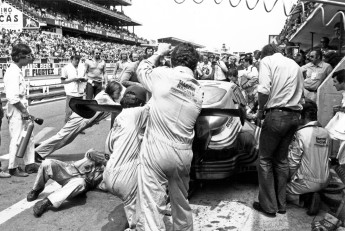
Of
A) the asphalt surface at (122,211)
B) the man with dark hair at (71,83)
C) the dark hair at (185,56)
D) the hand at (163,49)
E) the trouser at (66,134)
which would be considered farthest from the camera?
the man with dark hair at (71,83)

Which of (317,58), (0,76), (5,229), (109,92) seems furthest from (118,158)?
(0,76)

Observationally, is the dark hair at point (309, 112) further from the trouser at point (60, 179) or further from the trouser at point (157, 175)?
the trouser at point (60, 179)

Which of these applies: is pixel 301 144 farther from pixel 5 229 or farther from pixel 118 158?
pixel 5 229

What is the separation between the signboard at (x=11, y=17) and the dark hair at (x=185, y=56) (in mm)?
41228

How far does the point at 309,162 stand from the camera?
4.57m

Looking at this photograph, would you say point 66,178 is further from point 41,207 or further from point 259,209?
point 259,209

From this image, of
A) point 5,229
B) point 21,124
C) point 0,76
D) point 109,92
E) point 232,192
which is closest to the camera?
point 5,229

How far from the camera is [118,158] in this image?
3658 millimetres

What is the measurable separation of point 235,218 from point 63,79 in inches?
255

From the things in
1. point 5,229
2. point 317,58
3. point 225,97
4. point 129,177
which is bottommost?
point 5,229

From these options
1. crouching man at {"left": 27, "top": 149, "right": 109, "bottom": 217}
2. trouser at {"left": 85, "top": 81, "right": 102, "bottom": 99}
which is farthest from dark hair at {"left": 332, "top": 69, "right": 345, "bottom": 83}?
trouser at {"left": 85, "top": 81, "right": 102, "bottom": 99}

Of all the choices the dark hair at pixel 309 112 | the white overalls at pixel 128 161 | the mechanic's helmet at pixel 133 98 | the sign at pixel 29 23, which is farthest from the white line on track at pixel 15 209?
the sign at pixel 29 23

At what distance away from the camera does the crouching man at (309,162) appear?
4.52 meters

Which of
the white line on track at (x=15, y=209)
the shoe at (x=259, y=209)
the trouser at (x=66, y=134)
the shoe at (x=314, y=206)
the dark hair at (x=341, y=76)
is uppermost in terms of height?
the dark hair at (x=341, y=76)
